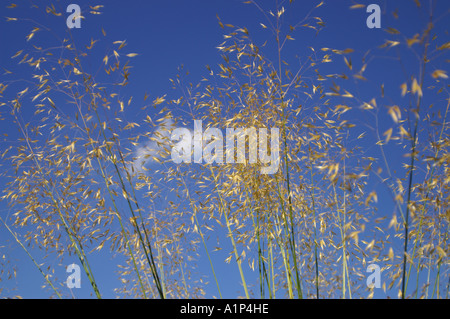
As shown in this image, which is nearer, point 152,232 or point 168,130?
point 168,130

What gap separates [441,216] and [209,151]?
1.79 metres

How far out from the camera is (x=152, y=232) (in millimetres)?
3844

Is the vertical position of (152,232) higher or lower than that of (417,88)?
lower

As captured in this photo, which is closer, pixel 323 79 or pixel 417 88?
pixel 417 88

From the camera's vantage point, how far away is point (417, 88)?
1.95 metres
